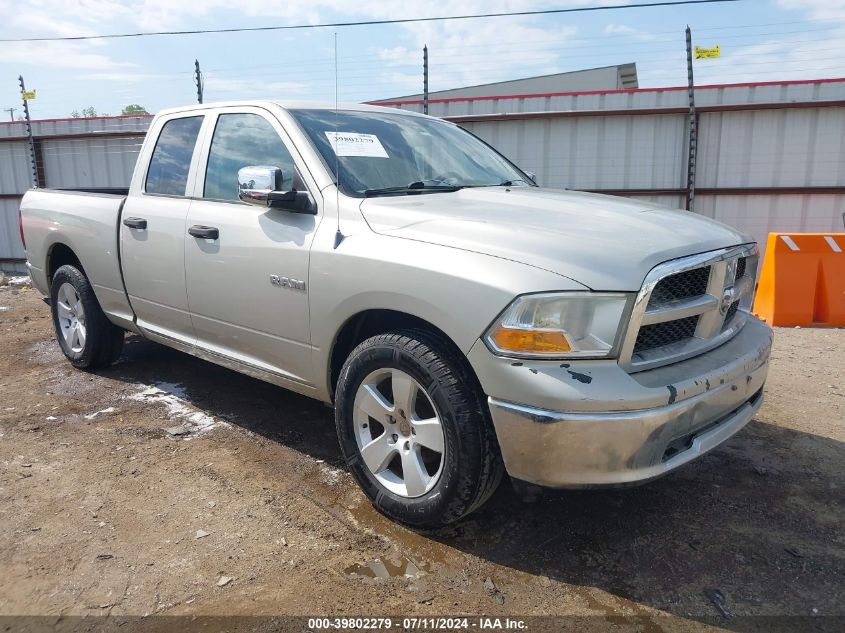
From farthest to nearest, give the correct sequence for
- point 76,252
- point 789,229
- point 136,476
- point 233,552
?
point 789,229 < point 76,252 < point 136,476 < point 233,552

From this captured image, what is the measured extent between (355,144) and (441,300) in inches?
49.9

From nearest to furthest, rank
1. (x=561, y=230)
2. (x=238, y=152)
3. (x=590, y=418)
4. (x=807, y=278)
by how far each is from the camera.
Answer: (x=590, y=418) → (x=561, y=230) → (x=238, y=152) → (x=807, y=278)

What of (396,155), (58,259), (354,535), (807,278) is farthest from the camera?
(807,278)

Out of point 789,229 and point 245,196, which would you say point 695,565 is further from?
point 789,229

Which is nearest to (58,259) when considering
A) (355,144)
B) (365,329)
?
(355,144)

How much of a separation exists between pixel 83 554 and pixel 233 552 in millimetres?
627

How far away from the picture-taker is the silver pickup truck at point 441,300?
2.29 metres

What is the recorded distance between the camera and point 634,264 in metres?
2.35

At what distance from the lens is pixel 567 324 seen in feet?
7.50

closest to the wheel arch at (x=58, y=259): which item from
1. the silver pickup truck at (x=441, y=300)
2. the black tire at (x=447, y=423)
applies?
the silver pickup truck at (x=441, y=300)

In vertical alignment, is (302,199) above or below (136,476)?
above

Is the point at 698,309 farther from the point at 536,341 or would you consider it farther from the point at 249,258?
the point at 249,258

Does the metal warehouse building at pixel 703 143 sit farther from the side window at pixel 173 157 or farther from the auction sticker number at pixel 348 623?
the auction sticker number at pixel 348 623

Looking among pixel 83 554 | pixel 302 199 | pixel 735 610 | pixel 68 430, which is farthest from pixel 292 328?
pixel 735 610
